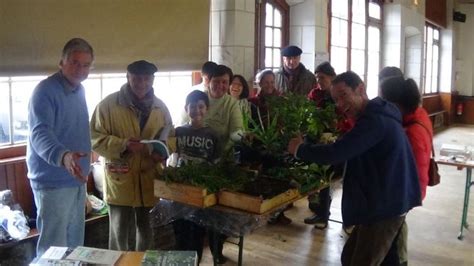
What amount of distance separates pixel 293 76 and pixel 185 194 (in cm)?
Answer: 233

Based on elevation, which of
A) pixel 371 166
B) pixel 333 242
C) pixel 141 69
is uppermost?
pixel 141 69

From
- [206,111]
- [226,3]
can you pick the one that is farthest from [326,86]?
[206,111]

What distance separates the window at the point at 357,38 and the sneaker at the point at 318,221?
289 cm

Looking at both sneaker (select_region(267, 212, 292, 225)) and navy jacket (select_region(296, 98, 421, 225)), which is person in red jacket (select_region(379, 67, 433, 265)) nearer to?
navy jacket (select_region(296, 98, 421, 225))

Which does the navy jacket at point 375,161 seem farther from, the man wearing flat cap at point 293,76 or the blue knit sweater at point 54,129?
the man wearing flat cap at point 293,76

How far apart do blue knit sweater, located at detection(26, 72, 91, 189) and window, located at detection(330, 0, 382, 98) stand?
189 inches

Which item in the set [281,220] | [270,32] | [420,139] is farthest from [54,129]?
[270,32]

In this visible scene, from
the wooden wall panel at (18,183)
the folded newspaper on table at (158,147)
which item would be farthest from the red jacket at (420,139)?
the wooden wall panel at (18,183)

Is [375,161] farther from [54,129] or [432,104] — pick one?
[432,104]

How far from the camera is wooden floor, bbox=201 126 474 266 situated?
12.1 ft

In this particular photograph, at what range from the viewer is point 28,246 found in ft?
9.59

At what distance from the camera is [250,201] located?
2221mm

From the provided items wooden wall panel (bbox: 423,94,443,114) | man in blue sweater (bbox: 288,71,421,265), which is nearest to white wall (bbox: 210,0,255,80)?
man in blue sweater (bbox: 288,71,421,265)

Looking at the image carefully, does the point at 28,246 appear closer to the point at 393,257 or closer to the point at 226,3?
the point at 393,257
